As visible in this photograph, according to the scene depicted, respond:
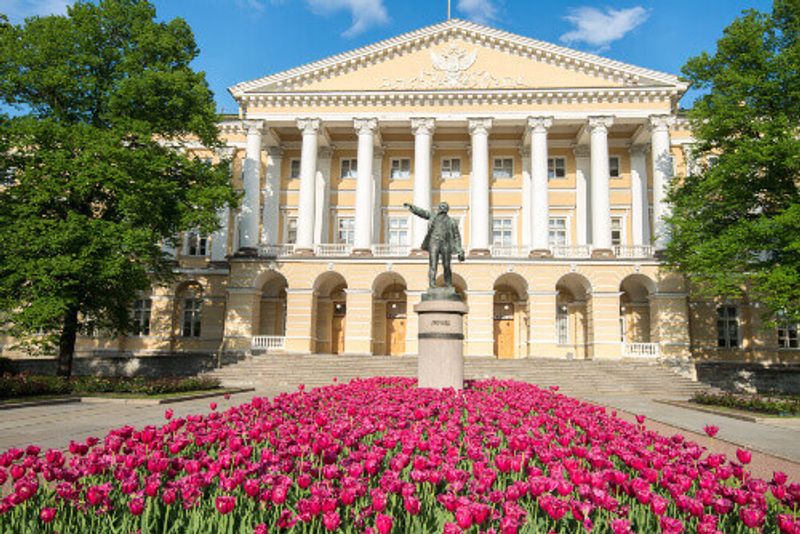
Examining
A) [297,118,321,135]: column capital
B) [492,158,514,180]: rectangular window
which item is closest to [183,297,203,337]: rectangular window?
[297,118,321,135]: column capital

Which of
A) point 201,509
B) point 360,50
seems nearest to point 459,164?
point 360,50

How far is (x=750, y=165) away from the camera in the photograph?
2475cm

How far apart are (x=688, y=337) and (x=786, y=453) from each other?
2518 cm

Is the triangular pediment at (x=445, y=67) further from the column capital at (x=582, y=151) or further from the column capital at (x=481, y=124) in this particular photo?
the column capital at (x=582, y=151)

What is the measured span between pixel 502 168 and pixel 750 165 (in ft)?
58.8

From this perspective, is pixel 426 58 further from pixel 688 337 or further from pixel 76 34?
pixel 688 337

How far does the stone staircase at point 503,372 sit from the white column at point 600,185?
27.3ft

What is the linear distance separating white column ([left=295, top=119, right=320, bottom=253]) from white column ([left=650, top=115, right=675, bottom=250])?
22287 millimetres

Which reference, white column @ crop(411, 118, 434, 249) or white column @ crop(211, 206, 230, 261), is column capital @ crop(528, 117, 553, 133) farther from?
white column @ crop(211, 206, 230, 261)

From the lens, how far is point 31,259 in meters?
20.7

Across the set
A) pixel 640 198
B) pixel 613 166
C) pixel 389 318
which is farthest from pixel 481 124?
pixel 389 318

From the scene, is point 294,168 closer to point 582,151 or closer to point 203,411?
point 582,151

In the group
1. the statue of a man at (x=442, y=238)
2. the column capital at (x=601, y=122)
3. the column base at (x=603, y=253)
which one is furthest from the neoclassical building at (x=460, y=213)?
the statue of a man at (x=442, y=238)

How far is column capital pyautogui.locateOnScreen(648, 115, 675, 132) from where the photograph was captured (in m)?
34.5
